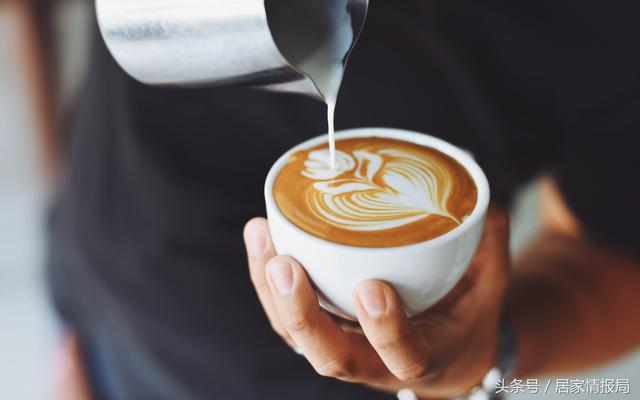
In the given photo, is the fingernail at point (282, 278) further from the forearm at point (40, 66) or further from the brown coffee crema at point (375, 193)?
the forearm at point (40, 66)

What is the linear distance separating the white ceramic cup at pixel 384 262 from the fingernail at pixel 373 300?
1cm

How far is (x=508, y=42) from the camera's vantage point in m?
1.01

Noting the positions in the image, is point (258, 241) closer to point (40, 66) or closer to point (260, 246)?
point (260, 246)

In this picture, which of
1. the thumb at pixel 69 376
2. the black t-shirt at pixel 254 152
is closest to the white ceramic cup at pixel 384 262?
the black t-shirt at pixel 254 152

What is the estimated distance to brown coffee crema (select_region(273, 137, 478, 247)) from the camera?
1.73ft

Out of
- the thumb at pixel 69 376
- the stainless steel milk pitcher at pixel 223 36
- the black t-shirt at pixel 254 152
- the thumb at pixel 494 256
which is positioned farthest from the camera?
the thumb at pixel 69 376

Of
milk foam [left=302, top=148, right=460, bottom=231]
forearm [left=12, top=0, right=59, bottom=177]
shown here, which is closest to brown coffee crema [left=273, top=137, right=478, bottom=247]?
milk foam [left=302, top=148, right=460, bottom=231]

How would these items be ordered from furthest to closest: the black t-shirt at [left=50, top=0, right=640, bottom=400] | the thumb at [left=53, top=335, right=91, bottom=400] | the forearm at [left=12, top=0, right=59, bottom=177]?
the forearm at [left=12, top=0, right=59, bottom=177], the thumb at [left=53, top=335, right=91, bottom=400], the black t-shirt at [left=50, top=0, right=640, bottom=400]

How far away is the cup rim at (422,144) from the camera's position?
1.63 feet

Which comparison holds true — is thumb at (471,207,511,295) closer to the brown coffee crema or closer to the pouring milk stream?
the brown coffee crema

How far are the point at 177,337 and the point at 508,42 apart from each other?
711mm

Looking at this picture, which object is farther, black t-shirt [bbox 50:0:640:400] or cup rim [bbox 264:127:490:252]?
black t-shirt [bbox 50:0:640:400]

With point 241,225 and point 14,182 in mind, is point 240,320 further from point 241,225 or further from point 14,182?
point 14,182

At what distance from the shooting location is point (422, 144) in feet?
2.17
